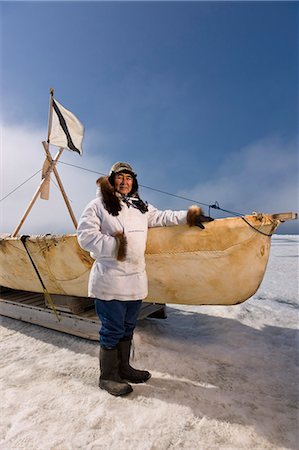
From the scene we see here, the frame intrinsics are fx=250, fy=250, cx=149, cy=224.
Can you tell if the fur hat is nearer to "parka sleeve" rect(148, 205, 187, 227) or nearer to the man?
the man

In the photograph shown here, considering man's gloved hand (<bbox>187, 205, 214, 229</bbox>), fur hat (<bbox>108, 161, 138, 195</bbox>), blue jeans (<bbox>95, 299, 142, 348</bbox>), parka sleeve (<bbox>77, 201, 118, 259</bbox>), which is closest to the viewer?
parka sleeve (<bbox>77, 201, 118, 259</bbox>)

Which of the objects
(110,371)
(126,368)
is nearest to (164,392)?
(126,368)

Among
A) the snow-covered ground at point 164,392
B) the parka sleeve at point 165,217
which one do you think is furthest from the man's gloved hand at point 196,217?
the snow-covered ground at point 164,392

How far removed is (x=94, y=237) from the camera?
2121 mm

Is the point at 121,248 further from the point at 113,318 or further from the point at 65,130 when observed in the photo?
the point at 65,130

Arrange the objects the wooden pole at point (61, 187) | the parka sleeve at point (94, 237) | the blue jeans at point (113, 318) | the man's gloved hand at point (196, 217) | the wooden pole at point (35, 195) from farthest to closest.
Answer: the wooden pole at point (61, 187) < the wooden pole at point (35, 195) < the man's gloved hand at point (196, 217) < the blue jeans at point (113, 318) < the parka sleeve at point (94, 237)

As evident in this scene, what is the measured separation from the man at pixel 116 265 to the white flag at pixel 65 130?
15.6 ft

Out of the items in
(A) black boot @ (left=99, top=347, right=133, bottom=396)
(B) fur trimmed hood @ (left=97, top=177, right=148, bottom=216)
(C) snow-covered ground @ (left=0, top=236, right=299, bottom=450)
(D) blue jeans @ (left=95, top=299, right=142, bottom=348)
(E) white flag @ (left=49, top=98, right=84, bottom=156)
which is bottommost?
(C) snow-covered ground @ (left=0, top=236, right=299, bottom=450)

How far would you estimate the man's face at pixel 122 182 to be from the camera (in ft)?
7.92

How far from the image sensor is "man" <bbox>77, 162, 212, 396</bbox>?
216 cm

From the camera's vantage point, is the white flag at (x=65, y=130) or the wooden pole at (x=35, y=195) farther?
the white flag at (x=65, y=130)

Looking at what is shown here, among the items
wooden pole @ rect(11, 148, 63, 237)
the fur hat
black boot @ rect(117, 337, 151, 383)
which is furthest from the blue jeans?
wooden pole @ rect(11, 148, 63, 237)

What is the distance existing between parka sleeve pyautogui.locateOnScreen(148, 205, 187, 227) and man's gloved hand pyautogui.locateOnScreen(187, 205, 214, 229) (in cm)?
6

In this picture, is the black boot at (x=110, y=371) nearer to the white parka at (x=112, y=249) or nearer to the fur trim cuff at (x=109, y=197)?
the white parka at (x=112, y=249)
